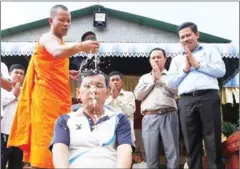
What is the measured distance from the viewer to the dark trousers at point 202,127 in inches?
171

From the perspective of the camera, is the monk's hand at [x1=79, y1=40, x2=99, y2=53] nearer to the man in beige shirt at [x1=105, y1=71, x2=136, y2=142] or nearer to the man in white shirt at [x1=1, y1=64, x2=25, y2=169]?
the man in white shirt at [x1=1, y1=64, x2=25, y2=169]

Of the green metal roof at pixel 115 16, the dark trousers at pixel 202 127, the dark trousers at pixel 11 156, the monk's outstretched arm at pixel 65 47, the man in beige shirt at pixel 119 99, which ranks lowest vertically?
the dark trousers at pixel 11 156

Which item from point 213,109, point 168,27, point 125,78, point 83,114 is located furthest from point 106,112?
point 168,27

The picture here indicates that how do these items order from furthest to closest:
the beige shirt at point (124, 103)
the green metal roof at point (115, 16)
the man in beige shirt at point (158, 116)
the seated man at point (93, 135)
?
the green metal roof at point (115, 16)
the beige shirt at point (124, 103)
the man in beige shirt at point (158, 116)
the seated man at point (93, 135)

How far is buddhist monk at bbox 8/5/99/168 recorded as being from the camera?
3.65m

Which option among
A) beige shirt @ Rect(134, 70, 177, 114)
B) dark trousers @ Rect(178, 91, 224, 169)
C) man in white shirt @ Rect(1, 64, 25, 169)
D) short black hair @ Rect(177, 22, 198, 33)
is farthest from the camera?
man in white shirt @ Rect(1, 64, 25, 169)

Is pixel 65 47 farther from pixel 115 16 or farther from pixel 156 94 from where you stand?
pixel 115 16

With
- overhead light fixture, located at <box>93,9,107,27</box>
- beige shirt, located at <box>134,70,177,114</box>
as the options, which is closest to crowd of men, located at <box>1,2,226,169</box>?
beige shirt, located at <box>134,70,177,114</box>

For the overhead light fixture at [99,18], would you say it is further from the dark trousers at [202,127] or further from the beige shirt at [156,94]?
the dark trousers at [202,127]

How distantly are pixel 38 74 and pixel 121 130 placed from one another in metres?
1.29

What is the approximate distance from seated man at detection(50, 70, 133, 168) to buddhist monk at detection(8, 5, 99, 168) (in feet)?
2.33

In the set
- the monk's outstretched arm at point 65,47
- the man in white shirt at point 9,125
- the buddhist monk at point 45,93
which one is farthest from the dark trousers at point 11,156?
the monk's outstretched arm at point 65,47

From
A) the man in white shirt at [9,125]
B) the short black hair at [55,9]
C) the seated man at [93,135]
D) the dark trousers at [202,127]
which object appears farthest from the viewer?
the man in white shirt at [9,125]

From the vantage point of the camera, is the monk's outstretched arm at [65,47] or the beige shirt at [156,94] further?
the beige shirt at [156,94]
